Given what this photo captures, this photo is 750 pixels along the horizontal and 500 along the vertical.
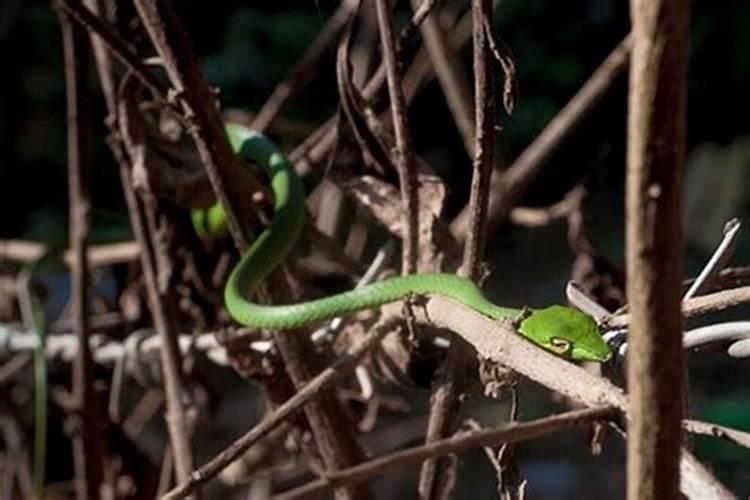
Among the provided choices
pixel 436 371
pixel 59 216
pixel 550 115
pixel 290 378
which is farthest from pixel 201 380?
pixel 59 216

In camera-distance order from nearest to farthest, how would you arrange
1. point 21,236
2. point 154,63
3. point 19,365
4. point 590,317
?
point 590,317 < point 154,63 < point 19,365 < point 21,236

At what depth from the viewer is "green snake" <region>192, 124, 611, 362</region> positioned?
3.44ft

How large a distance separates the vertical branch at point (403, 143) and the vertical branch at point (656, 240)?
619mm

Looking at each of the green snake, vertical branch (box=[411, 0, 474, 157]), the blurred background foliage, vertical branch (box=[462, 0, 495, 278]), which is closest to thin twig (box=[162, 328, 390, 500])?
the green snake

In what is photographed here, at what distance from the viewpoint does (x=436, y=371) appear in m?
1.36

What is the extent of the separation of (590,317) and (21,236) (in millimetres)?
3984

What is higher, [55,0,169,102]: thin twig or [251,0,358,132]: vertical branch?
[251,0,358,132]: vertical branch

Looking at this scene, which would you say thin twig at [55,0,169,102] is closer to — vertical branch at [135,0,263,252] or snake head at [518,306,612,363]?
vertical branch at [135,0,263,252]

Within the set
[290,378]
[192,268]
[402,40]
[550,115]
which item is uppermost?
[550,115]

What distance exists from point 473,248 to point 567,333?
0.62ft

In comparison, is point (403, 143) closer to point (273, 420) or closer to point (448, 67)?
point (273, 420)

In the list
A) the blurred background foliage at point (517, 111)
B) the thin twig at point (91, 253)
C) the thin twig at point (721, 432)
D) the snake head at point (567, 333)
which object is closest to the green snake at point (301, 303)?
the snake head at point (567, 333)

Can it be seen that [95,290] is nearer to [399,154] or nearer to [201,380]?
[201,380]

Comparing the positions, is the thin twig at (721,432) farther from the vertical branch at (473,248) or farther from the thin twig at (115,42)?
the thin twig at (115,42)
